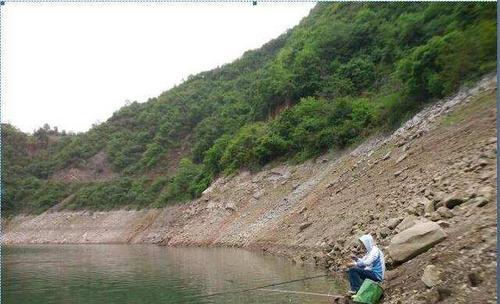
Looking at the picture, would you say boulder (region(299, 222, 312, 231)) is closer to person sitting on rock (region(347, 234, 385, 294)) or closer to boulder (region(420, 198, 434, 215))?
boulder (region(420, 198, 434, 215))

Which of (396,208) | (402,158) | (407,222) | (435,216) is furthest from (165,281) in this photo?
(402,158)

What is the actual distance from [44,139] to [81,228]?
49182 mm

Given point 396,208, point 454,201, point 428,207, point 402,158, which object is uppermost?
point 402,158

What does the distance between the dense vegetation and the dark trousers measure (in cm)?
1319

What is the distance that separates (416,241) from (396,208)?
251 inches

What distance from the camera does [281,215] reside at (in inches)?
1129

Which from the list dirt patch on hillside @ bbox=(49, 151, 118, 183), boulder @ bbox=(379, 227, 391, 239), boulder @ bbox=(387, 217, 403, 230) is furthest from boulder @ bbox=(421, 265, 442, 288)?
dirt patch on hillside @ bbox=(49, 151, 118, 183)

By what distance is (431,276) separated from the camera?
8.55 m

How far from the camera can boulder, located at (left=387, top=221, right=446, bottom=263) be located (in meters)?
9.84

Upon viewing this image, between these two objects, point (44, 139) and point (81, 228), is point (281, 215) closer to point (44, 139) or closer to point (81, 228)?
point (81, 228)

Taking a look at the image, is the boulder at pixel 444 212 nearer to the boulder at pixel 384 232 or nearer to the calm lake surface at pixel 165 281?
the boulder at pixel 384 232

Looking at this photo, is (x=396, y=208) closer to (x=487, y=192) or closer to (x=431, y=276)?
(x=487, y=192)

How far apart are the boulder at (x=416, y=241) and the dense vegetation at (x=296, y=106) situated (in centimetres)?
1182

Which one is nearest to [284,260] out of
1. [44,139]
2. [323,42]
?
[323,42]
